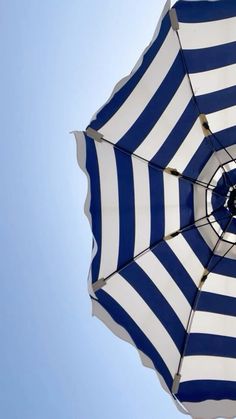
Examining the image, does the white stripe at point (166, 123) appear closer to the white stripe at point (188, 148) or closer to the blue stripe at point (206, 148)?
the white stripe at point (188, 148)

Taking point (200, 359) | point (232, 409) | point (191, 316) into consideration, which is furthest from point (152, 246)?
point (232, 409)

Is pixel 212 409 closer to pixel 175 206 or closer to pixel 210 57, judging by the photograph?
pixel 175 206

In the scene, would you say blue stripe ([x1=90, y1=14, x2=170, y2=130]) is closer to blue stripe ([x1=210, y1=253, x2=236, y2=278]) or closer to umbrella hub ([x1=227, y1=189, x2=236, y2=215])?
umbrella hub ([x1=227, y1=189, x2=236, y2=215])

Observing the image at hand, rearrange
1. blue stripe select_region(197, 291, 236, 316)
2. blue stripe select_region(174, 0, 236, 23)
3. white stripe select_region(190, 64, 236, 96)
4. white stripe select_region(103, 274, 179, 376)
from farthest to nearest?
blue stripe select_region(197, 291, 236, 316)
white stripe select_region(103, 274, 179, 376)
white stripe select_region(190, 64, 236, 96)
blue stripe select_region(174, 0, 236, 23)

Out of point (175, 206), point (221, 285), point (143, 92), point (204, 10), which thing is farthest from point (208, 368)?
point (204, 10)

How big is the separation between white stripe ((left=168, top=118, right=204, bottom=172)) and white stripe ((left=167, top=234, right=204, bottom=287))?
0.62 meters

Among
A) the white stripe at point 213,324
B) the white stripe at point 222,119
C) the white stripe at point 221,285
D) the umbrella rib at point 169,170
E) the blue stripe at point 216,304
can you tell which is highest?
the white stripe at point 222,119

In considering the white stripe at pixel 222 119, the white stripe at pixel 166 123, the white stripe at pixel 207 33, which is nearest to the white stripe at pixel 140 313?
the white stripe at pixel 166 123

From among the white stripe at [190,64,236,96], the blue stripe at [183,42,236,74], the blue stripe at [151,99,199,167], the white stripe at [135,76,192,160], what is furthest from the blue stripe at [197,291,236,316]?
the blue stripe at [183,42,236,74]

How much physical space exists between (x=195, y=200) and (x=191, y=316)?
3.28ft

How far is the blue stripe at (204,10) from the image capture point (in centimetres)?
361

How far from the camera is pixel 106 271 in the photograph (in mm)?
4125

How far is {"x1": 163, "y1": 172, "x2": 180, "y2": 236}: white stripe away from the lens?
167 inches

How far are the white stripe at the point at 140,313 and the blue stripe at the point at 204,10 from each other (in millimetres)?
2069
